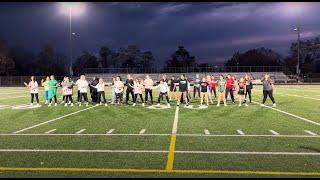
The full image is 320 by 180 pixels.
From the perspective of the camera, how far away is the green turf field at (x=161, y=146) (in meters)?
8.40

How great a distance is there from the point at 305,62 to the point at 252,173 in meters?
115

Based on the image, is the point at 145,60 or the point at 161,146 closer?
the point at 161,146

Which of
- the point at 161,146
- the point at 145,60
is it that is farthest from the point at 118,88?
the point at 145,60

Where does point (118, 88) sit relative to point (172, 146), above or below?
above

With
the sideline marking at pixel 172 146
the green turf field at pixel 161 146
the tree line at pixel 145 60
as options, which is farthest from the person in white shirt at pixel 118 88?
the tree line at pixel 145 60

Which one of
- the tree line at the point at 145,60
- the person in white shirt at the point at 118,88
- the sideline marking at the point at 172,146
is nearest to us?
the sideline marking at the point at 172,146

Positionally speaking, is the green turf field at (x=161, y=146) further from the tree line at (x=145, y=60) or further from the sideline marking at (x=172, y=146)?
the tree line at (x=145, y=60)

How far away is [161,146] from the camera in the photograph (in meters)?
11.2

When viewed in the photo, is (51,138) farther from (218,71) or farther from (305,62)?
(305,62)

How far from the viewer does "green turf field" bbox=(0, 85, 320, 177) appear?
840 cm

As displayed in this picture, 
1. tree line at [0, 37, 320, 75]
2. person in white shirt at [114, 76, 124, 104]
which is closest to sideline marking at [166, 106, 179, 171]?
person in white shirt at [114, 76, 124, 104]

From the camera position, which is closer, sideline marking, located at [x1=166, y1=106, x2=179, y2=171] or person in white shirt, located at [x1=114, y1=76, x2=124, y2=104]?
sideline marking, located at [x1=166, y1=106, x2=179, y2=171]

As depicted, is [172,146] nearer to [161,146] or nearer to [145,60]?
[161,146]

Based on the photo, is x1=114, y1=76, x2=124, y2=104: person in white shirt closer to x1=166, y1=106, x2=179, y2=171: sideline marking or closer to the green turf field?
the green turf field
